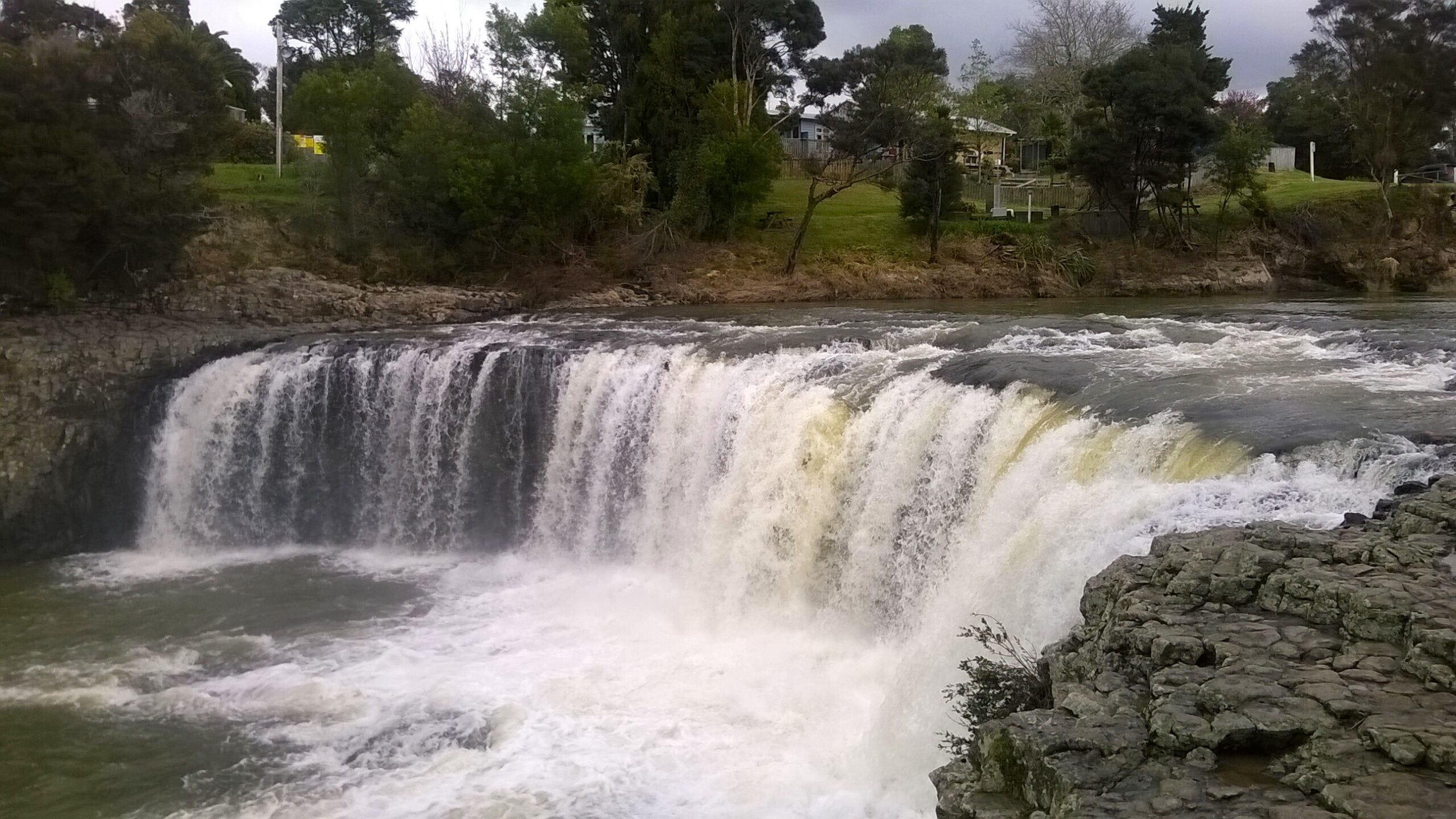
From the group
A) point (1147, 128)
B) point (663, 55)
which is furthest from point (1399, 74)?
point (663, 55)

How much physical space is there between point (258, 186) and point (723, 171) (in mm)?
13271

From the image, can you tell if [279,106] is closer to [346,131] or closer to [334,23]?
[346,131]

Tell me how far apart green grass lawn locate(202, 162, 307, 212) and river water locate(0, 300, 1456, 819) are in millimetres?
13701

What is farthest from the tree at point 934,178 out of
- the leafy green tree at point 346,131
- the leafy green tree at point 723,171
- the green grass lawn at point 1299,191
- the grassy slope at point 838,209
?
the leafy green tree at point 346,131

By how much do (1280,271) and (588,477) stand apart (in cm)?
2202

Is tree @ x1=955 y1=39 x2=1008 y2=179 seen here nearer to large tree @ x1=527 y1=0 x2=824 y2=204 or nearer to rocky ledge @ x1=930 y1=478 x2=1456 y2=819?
large tree @ x1=527 y1=0 x2=824 y2=204

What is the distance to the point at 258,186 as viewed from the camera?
3244 centimetres

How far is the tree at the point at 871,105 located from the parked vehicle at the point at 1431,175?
45.8ft

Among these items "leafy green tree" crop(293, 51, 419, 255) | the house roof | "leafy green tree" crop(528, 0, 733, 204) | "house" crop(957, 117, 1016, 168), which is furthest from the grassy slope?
the house roof

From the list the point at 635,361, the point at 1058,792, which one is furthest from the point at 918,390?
the point at 1058,792

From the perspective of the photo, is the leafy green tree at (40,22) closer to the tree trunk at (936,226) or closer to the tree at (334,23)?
the tree trunk at (936,226)

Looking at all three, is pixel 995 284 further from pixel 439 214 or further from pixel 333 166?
pixel 333 166

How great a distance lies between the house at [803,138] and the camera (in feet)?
143

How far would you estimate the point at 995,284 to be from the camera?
29.7 metres
